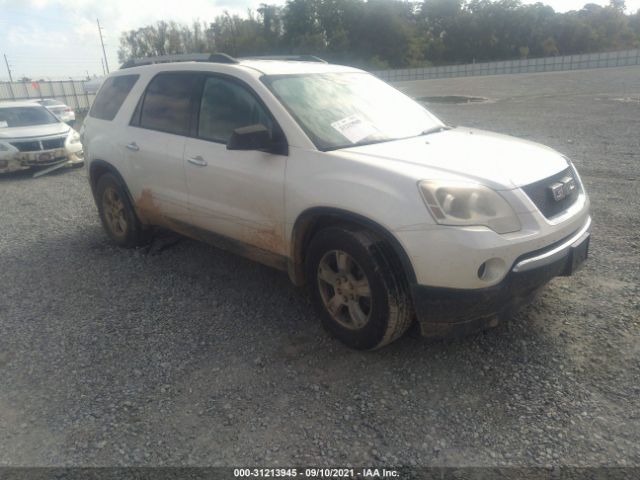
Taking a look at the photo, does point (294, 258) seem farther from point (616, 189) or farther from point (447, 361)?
point (616, 189)

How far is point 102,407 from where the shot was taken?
2951 millimetres

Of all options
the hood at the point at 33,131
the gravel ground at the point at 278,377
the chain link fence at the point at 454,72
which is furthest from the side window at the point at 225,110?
the chain link fence at the point at 454,72

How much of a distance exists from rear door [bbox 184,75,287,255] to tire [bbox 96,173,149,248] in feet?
3.95

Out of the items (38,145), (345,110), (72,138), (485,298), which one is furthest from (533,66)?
(485,298)

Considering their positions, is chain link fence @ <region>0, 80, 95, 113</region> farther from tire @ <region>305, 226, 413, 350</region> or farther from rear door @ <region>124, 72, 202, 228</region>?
tire @ <region>305, 226, 413, 350</region>

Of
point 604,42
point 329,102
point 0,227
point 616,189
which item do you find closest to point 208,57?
point 329,102

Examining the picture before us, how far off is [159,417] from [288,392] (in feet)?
2.35

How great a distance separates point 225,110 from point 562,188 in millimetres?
2491

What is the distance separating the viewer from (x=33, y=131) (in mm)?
10812

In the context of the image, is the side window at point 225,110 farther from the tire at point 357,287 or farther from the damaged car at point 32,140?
the damaged car at point 32,140

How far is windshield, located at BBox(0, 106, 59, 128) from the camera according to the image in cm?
1114

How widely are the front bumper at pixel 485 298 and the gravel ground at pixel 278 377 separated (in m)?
0.34

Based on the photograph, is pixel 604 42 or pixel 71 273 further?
pixel 604 42

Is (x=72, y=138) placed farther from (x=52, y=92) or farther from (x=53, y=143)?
(x=52, y=92)
